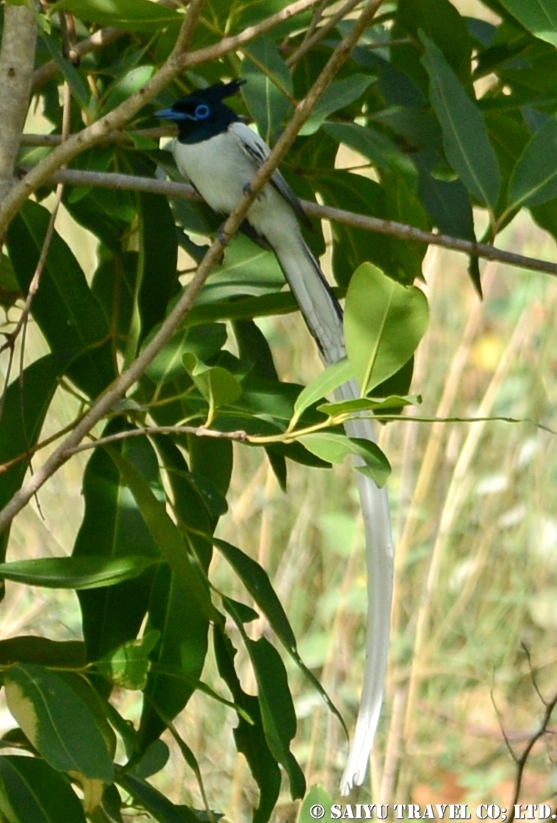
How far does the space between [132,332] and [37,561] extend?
0.24 m

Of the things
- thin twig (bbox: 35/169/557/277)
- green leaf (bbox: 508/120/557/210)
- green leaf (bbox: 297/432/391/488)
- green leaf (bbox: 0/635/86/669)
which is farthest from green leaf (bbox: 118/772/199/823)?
green leaf (bbox: 508/120/557/210)

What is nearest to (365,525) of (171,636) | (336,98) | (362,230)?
(171,636)

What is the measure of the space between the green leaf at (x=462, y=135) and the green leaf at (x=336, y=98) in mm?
67

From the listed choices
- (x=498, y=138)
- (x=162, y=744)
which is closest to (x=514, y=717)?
(x=162, y=744)

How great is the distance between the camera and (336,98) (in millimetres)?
1136

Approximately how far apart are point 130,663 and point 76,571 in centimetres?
11

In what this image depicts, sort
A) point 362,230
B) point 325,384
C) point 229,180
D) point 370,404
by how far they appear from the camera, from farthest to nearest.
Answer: point 229,180 < point 362,230 < point 325,384 < point 370,404

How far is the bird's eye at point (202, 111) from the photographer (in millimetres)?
1556

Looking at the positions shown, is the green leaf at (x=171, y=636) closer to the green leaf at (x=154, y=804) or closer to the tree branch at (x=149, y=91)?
the green leaf at (x=154, y=804)

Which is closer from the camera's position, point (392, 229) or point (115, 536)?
point (392, 229)

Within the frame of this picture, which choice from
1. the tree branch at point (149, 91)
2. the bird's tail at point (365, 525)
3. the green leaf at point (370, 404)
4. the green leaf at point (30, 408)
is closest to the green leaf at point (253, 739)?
the bird's tail at point (365, 525)

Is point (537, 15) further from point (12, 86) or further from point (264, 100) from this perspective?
point (12, 86)

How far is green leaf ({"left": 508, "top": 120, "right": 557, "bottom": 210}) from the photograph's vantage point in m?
1.13

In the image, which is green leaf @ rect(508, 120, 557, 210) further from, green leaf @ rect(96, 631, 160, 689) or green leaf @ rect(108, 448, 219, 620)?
green leaf @ rect(96, 631, 160, 689)
